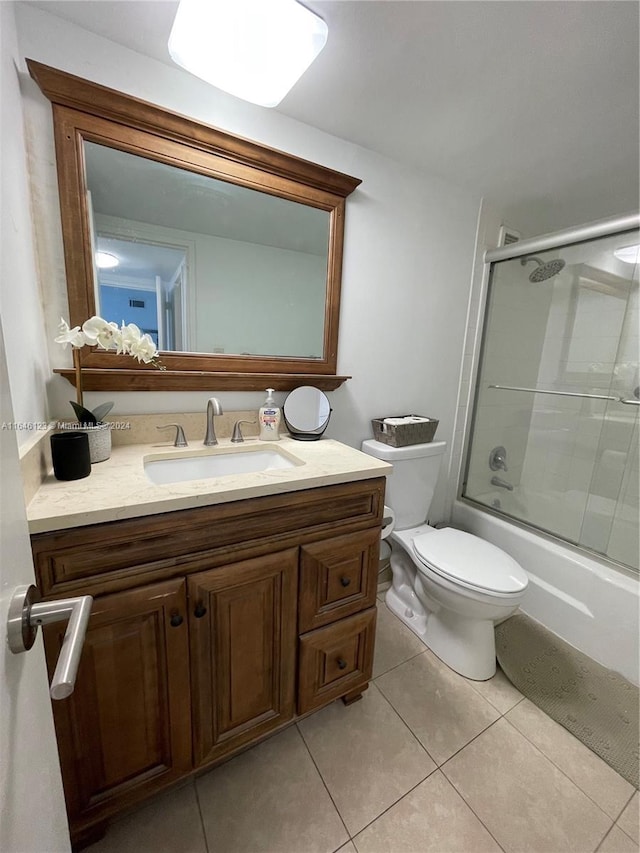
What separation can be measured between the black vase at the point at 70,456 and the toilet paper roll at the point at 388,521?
1.12 meters

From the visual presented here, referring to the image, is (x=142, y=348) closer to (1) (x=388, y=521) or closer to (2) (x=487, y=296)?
(1) (x=388, y=521)

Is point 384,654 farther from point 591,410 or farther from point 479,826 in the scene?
point 591,410

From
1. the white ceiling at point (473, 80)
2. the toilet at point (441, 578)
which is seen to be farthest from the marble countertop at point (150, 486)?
the white ceiling at point (473, 80)

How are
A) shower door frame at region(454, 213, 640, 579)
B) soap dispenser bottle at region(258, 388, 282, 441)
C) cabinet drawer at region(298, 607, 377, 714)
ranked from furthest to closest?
1. shower door frame at region(454, 213, 640, 579)
2. soap dispenser bottle at region(258, 388, 282, 441)
3. cabinet drawer at region(298, 607, 377, 714)

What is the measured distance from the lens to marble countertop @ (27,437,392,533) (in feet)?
2.24

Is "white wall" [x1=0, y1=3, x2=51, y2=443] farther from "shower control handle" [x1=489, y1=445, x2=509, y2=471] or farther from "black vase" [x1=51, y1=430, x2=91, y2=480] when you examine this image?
"shower control handle" [x1=489, y1=445, x2=509, y2=471]

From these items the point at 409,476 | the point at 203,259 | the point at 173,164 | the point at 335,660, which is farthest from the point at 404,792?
the point at 173,164

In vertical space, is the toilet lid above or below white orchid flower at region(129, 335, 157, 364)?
below

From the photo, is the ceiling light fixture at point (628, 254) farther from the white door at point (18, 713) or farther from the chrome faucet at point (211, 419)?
the white door at point (18, 713)

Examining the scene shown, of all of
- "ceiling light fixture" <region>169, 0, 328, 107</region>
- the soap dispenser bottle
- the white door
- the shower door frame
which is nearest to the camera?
the white door

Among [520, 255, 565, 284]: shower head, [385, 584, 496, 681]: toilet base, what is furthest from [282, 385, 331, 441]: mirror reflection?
[520, 255, 565, 284]: shower head

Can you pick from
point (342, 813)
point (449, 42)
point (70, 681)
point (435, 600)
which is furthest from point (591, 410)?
point (70, 681)

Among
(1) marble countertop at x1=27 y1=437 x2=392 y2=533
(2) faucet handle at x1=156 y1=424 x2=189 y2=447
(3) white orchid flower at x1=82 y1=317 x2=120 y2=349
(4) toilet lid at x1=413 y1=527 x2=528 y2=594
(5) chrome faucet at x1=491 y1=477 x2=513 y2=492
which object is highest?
(3) white orchid flower at x1=82 y1=317 x2=120 y2=349

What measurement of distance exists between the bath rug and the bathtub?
0.18 ft
